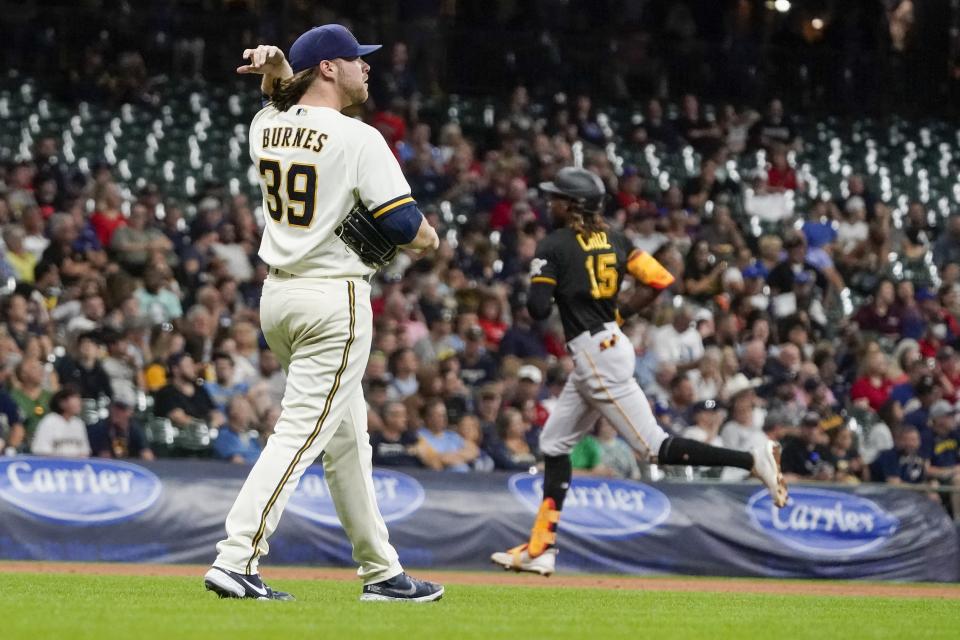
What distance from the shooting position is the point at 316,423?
258 inches

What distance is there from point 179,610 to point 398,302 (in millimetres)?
9962

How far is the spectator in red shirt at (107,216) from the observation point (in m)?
16.6

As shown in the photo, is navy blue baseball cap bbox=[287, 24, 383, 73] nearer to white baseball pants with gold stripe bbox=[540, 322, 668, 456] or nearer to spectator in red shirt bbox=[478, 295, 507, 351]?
white baseball pants with gold stripe bbox=[540, 322, 668, 456]

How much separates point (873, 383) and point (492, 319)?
405 centimetres

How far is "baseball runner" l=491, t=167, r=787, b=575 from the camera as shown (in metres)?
9.50

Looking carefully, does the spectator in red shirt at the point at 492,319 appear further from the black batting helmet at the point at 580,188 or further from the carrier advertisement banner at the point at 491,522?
the black batting helmet at the point at 580,188

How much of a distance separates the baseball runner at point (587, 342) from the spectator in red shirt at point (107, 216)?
797 cm

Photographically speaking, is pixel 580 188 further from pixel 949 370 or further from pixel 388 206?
pixel 949 370

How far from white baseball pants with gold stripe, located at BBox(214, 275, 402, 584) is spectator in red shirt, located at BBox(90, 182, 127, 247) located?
10.2m

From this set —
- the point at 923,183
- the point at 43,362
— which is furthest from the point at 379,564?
the point at 923,183

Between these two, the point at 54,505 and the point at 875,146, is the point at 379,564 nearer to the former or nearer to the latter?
the point at 54,505

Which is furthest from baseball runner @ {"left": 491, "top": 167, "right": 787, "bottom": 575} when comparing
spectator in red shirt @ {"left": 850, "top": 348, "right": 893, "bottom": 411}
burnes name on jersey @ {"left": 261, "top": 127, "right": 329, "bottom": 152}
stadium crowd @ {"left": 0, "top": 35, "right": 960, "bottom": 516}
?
spectator in red shirt @ {"left": 850, "top": 348, "right": 893, "bottom": 411}

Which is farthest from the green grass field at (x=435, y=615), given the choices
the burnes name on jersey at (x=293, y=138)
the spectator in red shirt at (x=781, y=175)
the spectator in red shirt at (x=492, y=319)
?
the spectator in red shirt at (x=781, y=175)

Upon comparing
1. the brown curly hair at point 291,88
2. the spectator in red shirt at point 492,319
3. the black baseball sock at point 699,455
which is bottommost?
the black baseball sock at point 699,455
